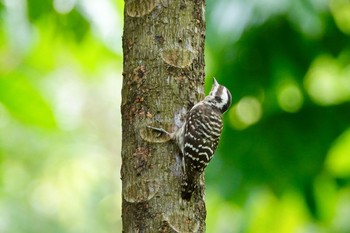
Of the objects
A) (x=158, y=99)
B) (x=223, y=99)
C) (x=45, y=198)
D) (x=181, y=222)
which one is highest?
(x=45, y=198)

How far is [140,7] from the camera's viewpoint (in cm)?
400

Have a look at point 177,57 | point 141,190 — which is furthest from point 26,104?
point 141,190

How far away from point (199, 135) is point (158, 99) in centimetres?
60

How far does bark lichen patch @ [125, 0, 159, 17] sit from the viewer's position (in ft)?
13.0

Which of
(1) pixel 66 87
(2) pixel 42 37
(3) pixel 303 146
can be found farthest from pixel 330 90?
(1) pixel 66 87

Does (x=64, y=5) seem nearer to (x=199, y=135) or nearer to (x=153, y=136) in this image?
(x=199, y=135)

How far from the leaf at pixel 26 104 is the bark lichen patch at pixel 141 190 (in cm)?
184

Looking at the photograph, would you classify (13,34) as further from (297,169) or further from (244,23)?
(297,169)

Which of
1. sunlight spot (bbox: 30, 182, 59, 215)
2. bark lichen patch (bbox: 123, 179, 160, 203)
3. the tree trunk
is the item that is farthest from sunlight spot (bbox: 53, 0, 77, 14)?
sunlight spot (bbox: 30, 182, 59, 215)

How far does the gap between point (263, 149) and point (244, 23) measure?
1151 mm

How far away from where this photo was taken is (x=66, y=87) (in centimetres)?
1123

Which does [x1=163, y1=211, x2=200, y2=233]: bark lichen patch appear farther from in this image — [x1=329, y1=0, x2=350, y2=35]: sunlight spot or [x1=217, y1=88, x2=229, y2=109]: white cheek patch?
[x1=329, y1=0, x2=350, y2=35]: sunlight spot

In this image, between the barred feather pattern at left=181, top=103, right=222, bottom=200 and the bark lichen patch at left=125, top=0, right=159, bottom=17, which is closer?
the barred feather pattern at left=181, top=103, right=222, bottom=200

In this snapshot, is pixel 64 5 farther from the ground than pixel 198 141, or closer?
farther from the ground
